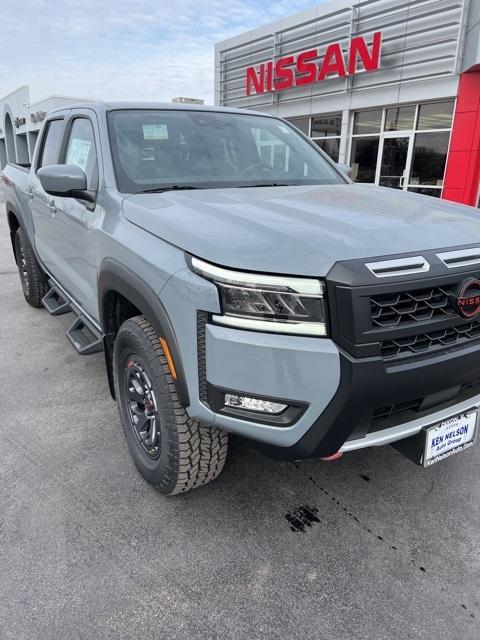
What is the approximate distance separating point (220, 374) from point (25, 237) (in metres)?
3.87

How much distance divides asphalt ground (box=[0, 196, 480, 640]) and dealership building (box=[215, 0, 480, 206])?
10.2 meters

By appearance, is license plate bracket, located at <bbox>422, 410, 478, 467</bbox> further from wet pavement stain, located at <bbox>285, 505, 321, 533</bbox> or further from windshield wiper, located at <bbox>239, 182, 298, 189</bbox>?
windshield wiper, located at <bbox>239, 182, 298, 189</bbox>

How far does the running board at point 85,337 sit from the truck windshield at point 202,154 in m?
1.00

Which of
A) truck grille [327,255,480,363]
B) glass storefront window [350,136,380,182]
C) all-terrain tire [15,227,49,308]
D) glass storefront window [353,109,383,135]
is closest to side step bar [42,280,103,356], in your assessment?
all-terrain tire [15,227,49,308]

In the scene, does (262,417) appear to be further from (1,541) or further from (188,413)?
(1,541)

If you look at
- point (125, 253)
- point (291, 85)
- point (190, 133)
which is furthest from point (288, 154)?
point (291, 85)

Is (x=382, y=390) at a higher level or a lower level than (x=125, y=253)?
lower

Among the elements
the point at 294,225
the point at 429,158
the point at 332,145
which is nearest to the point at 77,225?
the point at 294,225

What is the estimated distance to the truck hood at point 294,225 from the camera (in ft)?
5.56

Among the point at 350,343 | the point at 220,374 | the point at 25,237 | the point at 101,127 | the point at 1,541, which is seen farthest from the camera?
the point at 25,237

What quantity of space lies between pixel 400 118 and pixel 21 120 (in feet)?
134

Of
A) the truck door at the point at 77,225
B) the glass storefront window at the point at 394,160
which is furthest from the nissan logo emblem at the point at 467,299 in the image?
the glass storefront window at the point at 394,160

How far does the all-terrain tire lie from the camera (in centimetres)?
480

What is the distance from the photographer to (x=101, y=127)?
2.83 metres
